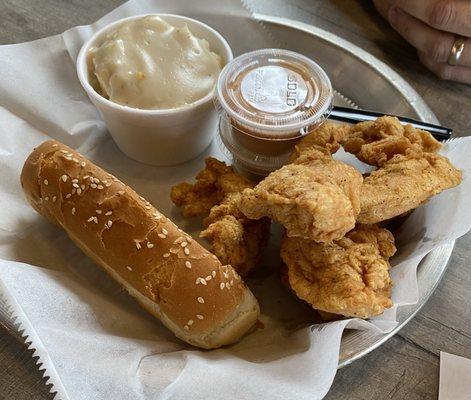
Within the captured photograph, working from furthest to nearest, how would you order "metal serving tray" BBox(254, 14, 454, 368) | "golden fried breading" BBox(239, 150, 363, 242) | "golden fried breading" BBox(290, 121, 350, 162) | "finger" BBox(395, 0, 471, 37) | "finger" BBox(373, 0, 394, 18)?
1. "finger" BBox(373, 0, 394, 18)
2. "finger" BBox(395, 0, 471, 37)
3. "metal serving tray" BBox(254, 14, 454, 368)
4. "golden fried breading" BBox(290, 121, 350, 162)
5. "golden fried breading" BBox(239, 150, 363, 242)

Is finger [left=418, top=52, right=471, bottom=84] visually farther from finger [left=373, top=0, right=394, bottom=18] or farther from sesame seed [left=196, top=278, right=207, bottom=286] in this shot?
sesame seed [left=196, top=278, right=207, bottom=286]

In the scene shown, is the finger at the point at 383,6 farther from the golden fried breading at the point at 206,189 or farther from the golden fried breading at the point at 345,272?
the golden fried breading at the point at 345,272

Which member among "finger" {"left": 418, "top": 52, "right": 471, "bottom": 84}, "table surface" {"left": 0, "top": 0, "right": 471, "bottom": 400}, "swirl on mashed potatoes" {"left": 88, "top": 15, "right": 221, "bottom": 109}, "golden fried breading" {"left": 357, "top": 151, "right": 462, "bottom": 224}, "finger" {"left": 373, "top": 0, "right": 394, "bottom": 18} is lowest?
"table surface" {"left": 0, "top": 0, "right": 471, "bottom": 400}

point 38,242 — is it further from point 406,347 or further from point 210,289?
point 406,347

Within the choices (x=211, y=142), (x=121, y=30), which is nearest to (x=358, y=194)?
(x=211, y=142)

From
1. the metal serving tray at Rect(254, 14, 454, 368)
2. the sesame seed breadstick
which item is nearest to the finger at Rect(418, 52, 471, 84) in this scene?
the metal serving tray at Rect(254, 14, 454, 368)

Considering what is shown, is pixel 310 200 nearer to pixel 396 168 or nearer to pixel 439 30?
pixel 396 168

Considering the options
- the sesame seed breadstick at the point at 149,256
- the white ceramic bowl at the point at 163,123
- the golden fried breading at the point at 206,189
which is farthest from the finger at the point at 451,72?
the sesame seed breadstick at the point at 149,256
